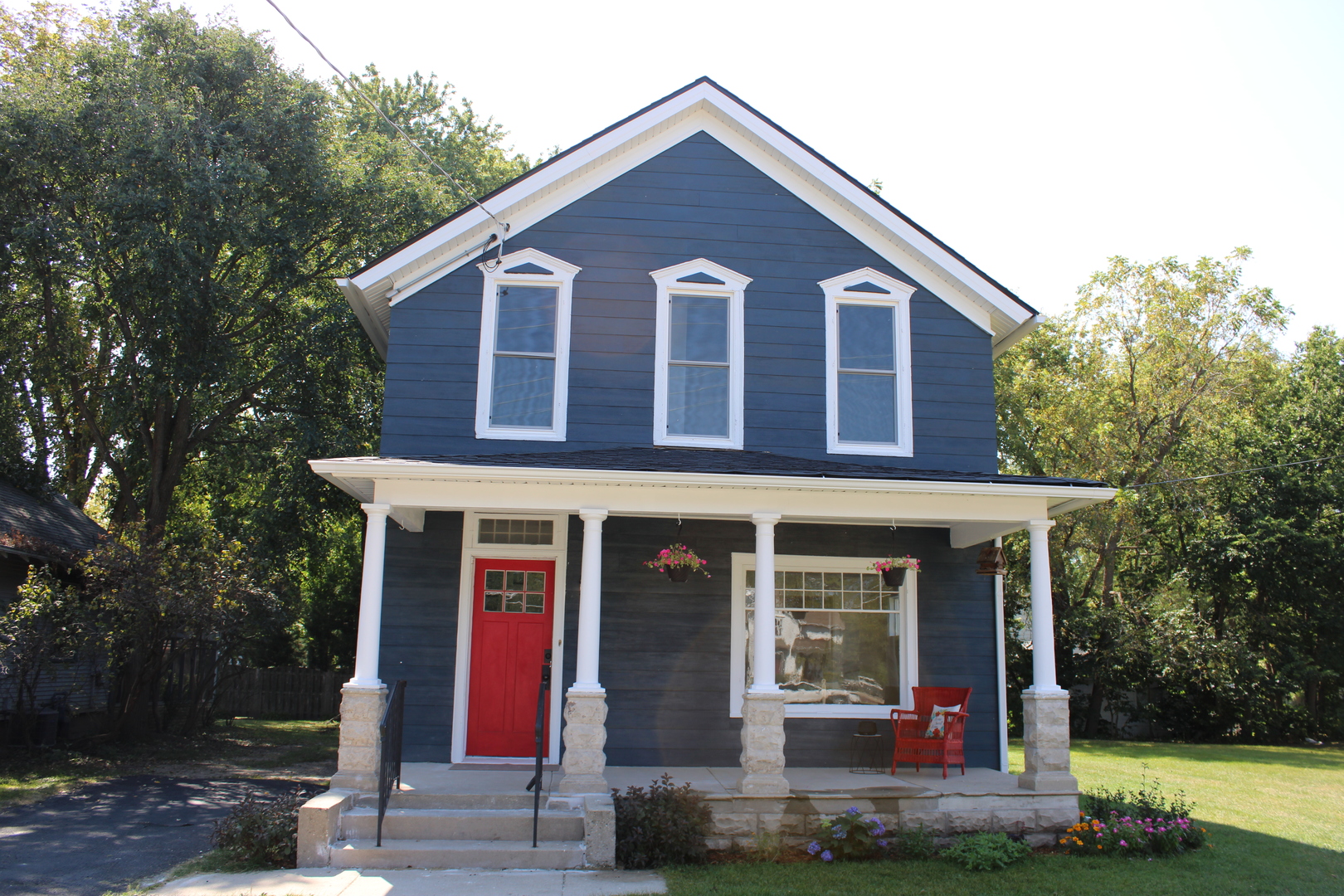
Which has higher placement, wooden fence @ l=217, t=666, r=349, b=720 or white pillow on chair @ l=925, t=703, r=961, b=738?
white pillow on chair @ l=925, t=703, r=961, b=738

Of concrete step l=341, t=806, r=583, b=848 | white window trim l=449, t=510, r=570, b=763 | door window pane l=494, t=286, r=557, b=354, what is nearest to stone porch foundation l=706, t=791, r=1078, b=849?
concrete step l=341, t=806, r=583, b=848

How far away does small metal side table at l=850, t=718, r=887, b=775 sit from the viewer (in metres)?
9.62

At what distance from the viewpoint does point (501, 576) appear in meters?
10.3

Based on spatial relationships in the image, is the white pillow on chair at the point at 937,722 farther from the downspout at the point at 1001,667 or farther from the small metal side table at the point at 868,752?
the downspout at the point at 1001,667

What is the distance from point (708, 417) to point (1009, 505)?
3366 millimetres

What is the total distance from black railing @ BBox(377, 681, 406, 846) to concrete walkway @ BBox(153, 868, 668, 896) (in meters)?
0.49

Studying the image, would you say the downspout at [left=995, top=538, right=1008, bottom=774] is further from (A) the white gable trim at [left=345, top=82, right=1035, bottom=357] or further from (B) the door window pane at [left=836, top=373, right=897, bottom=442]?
(A) the white gable trim at [left=345, top=82, right=1035, bottom=357]

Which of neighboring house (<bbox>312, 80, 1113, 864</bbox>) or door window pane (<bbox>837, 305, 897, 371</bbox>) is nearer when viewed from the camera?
neighboring house (<bbox>312, 80, 1113, 864</bbox>)

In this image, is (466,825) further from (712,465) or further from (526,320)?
(526,320)

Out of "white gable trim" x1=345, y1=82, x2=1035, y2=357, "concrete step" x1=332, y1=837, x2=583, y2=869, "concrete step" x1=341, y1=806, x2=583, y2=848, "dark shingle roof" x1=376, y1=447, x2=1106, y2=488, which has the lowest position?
"concrete step" x1=332, y1=837, x2=583, y2=869

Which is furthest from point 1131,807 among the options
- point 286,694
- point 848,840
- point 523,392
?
point 286,694

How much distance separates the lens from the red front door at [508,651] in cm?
992

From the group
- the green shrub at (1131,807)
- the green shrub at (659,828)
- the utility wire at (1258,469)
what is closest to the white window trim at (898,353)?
the green shrub at (1131,807)

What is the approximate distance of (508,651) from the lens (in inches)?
399
